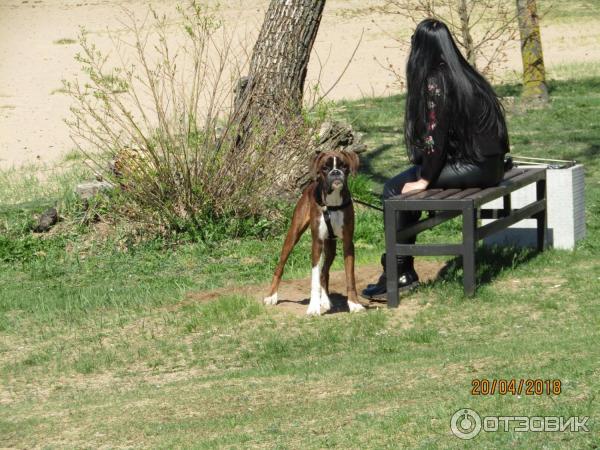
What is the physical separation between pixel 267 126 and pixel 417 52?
337cm

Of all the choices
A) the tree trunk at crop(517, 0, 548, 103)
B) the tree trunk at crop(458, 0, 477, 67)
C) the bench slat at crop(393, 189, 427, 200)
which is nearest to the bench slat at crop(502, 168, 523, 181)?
the bench slat at crop(393, 189, 427, 200)

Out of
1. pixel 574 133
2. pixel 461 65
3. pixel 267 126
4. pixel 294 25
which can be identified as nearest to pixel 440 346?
pixel 461 65

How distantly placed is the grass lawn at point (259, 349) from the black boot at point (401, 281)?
0.54 feet

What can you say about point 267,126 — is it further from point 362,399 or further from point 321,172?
point 362,399

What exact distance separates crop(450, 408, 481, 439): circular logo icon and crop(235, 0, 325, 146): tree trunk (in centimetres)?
643

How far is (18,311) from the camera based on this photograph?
8.42 m

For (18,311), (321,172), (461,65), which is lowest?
(18,311)

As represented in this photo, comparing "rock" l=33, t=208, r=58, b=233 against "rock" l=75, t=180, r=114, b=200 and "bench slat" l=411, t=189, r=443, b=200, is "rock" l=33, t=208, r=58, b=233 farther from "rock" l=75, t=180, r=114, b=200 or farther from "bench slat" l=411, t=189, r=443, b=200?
"bench slat" l=411, t=189, r=443, b=200

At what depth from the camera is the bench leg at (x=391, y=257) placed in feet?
23.9

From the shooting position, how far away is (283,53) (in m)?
11.4

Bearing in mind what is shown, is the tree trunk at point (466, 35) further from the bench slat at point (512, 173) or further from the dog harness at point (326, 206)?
the dog harness at point (326, 206)

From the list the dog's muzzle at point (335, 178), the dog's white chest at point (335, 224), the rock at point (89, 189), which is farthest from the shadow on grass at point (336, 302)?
the rock at point (89, 189)

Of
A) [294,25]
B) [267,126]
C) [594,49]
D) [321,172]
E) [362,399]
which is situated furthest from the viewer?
[594,49]

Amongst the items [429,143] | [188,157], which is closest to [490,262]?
[429,143]
